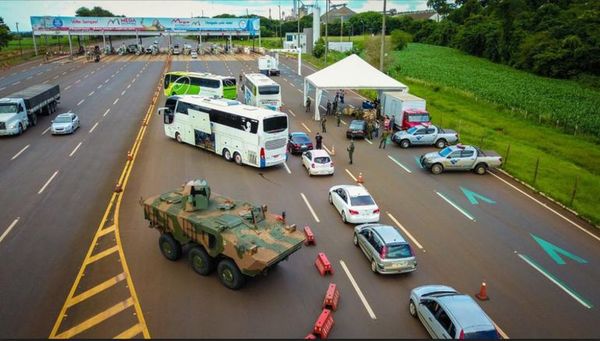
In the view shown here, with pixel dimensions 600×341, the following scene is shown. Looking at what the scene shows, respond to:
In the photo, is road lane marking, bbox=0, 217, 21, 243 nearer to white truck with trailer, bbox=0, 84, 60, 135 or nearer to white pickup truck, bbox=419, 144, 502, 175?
white truck with trailer, bbox=0, 84, 60, 135

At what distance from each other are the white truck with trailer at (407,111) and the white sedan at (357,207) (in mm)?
18652

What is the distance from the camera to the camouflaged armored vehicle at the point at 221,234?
1451 centimetres

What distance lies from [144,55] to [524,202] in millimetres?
107465

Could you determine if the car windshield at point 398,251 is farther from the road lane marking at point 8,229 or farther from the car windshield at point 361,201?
the road lane marking at point 8,229

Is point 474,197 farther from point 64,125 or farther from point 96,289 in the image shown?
point 64,125

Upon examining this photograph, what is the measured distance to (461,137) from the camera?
1480 inches

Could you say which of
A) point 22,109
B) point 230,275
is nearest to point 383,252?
point 230,275

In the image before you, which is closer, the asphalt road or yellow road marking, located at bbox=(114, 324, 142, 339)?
yellow road marking, located at bbox=(114, 324, 142, 339)

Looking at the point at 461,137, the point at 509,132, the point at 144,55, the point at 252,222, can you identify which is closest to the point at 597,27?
the point at 509,132

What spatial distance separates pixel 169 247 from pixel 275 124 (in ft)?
41.5

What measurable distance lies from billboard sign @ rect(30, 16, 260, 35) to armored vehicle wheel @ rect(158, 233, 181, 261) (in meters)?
101

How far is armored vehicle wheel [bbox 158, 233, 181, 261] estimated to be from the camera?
16984mm

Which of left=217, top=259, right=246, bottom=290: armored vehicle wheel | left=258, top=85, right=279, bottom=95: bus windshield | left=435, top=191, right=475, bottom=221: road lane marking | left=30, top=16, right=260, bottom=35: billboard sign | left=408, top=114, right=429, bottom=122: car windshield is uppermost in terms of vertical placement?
left=30, top=16, right=260, bottom=35: billboard sign

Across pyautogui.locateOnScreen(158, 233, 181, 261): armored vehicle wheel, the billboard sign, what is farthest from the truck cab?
the billboard sign
